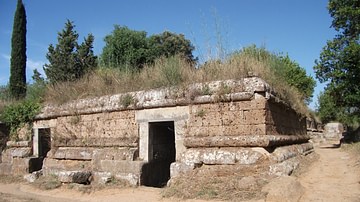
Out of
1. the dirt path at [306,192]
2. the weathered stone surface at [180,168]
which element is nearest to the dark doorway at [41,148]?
the dirt path at [306,192]

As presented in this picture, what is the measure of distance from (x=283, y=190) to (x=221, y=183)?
1.33 metres

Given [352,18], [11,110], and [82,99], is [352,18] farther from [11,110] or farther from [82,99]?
[11,110]

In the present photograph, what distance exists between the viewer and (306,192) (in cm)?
565

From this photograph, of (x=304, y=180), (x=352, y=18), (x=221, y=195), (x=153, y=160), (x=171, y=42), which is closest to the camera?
(x=221, y=195)

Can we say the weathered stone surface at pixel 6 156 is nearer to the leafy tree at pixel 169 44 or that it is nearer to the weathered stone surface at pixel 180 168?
the weathered stone surface at pixel 180 168

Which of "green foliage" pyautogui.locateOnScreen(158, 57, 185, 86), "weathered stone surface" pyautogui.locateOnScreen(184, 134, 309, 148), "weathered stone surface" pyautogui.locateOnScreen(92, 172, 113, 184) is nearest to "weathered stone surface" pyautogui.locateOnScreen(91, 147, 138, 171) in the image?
"weathered stone surface" pyautogui.locateOnScreen(92, 172, 113, 184)

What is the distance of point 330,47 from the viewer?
16.2m

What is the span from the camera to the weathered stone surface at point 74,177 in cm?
793

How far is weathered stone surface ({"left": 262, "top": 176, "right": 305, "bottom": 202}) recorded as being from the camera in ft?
17.2

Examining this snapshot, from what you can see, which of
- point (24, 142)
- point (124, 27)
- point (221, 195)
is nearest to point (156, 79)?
point (221, 195)

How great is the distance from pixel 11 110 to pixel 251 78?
9.16 meters

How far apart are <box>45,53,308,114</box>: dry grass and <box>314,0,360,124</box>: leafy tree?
19.9 feet

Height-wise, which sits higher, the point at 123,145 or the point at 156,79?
the point at 156,79

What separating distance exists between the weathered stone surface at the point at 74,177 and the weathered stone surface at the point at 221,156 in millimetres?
2768
